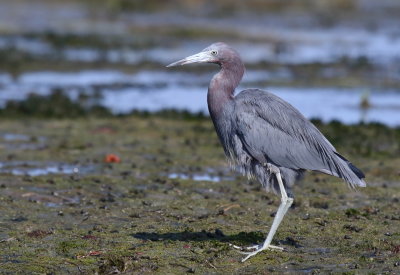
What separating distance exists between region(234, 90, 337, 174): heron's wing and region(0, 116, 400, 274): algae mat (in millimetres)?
796

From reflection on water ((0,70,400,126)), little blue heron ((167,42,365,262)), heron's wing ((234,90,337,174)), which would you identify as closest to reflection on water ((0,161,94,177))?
little blue heron ((167,42,365,262))

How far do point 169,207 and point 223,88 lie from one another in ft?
6.65

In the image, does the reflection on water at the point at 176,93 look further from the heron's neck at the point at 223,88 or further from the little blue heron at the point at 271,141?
the little blue heron at the point at 271,141

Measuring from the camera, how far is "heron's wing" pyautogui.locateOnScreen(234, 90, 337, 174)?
7.98m

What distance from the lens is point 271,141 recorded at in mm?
8016

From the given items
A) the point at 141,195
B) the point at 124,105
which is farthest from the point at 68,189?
the point at 124,105

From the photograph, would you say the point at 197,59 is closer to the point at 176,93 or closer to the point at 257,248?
the point at 257,248

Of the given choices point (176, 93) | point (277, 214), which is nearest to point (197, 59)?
point (277, 214)

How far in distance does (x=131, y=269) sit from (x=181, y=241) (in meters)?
1.07

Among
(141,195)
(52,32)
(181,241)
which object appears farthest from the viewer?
(52,32)

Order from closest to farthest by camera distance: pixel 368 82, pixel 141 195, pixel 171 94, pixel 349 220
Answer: pixel 349 220, pixel 141 195, pixel 171 94, pixel 368 82

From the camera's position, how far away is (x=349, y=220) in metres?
9.11

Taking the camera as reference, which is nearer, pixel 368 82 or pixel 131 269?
pixel 131 269

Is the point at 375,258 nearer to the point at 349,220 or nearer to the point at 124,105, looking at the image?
the point at 349,220
